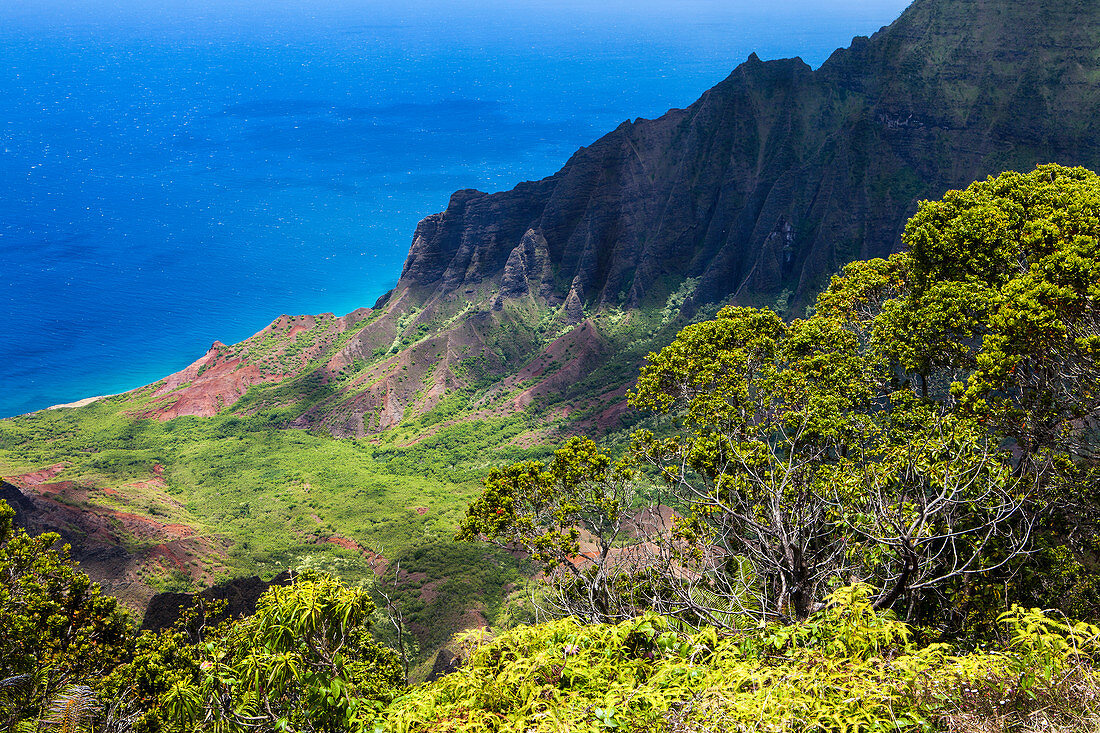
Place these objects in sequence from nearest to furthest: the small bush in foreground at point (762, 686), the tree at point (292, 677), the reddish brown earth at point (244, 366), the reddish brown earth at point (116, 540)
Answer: the small bush in foreground at point (762, 686) < the tree at point (292, 677) < the reddish brown earth at point (116, 540) < the reddish brown earth at point (244, 366)

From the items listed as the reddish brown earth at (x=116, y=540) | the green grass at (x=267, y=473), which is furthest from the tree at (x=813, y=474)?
the reddish brown earth at (x=116, y=540)

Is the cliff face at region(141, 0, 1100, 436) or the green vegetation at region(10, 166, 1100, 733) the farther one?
the cliff face at region(141, 0, 1100, 436)

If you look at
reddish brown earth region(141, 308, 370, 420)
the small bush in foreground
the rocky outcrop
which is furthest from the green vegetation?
reddish brown earth region(141, 308, 370, 420)

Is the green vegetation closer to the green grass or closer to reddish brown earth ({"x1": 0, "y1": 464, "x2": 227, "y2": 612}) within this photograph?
reddish brown earth ({"x1": 0, "y1": 464, "x2": 227, "y2": 612})

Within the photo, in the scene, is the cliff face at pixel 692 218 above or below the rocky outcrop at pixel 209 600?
above

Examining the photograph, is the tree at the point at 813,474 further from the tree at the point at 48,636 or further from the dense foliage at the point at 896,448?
the tree at the point at 48,636

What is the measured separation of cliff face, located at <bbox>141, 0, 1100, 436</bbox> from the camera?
72.2 metres

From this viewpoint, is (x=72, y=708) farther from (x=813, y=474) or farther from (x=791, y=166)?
(x=791, y=166)

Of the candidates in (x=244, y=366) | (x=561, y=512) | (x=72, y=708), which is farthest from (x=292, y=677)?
(x=244, y=366)

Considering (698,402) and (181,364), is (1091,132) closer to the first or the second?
(698,402)

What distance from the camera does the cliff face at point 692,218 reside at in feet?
237

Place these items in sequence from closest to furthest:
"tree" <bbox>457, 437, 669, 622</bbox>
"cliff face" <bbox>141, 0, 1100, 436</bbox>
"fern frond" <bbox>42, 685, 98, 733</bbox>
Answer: "fern frond" <bbox>42, 685, 98, 733</bbox> < "tree" <bbox>457, 437, 669, 622</bbox> < "cliff face" <bbox>141, 0, 1100, 436</bbox>

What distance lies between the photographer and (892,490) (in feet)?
62.3

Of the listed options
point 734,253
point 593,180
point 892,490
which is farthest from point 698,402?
point 593,180
